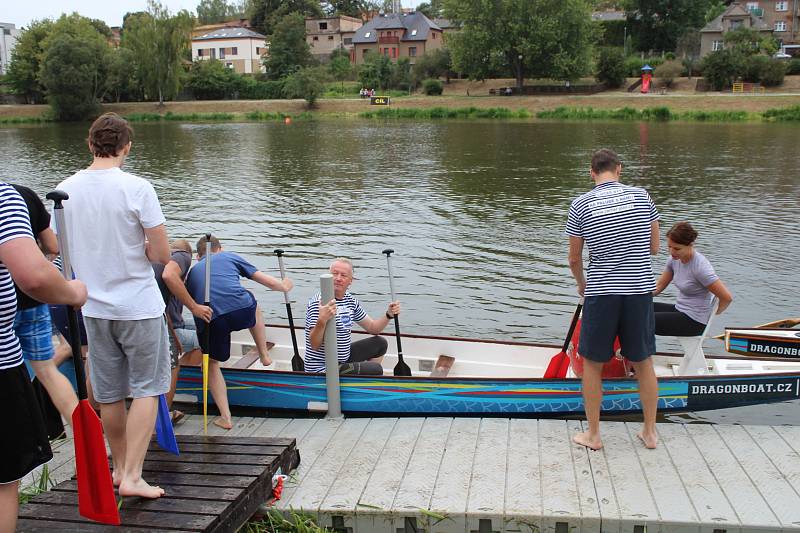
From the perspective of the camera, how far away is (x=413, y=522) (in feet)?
14.3

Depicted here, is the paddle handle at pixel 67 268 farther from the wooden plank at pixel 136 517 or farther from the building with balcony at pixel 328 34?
the building with balcony at pixel 328 34

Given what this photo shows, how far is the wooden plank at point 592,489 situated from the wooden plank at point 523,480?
0.23 metres

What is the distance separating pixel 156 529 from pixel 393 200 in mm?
17858

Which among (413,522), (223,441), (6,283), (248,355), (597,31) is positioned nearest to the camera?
(6,283)

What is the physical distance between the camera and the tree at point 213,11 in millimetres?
148200

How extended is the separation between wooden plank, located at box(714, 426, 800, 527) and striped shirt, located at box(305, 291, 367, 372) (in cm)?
289

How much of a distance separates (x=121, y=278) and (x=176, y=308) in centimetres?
237

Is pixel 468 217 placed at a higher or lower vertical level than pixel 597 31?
lower

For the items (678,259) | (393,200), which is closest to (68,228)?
(678,259)

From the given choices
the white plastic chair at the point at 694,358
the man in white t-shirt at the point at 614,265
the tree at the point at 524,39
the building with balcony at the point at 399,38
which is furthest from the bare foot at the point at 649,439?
the building with balcony at the point at 399,38

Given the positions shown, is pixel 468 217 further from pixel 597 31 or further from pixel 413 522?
pixel 597 31

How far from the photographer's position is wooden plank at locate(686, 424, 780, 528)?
4.14 metres

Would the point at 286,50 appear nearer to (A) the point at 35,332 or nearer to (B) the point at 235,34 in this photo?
(B) the point at 235,34

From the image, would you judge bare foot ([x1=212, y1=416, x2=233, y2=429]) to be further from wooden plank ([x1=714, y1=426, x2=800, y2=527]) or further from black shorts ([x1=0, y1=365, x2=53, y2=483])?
wooden plank ([x1=714, y1=426, x2=800, y2=527])
